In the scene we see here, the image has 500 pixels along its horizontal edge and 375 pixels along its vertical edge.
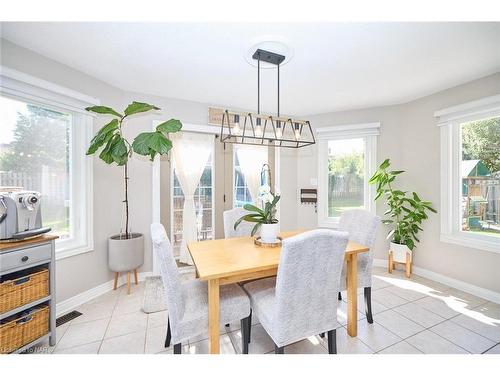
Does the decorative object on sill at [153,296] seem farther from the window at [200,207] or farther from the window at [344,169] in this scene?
the window at [344,169]

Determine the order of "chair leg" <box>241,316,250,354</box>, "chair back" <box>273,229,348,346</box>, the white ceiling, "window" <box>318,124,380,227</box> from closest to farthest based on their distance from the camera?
"chair back" <box>273,229,348,346</box>
"chair leg" <box>241,316,250,354</box>
the white ceiling
"window" <box>318,124,380,227</box>

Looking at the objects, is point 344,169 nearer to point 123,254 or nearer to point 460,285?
point 460,285

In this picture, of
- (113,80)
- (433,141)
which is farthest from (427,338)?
(113,80)

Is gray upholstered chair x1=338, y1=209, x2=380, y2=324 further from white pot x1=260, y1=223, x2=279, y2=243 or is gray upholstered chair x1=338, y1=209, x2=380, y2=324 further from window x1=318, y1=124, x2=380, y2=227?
window x1=318, y1=124, x2=380, y2=227

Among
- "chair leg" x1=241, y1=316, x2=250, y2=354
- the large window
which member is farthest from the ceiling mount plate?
"chair leg" x1=241, y1=316, x2=250, y2=354

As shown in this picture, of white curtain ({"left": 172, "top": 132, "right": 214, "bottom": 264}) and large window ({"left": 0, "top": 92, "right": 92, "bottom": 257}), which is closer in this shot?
large window ({"left": 0, "top": 92, "right": 92, "bottom": 257})

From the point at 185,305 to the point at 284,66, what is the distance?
7.50ft

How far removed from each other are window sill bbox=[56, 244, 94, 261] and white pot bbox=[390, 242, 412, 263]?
3.88 metres

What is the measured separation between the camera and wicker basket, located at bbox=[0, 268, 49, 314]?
1.46m

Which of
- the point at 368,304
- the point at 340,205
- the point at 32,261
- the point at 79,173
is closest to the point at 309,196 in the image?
the point at 340,205

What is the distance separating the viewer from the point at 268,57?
1996 mm

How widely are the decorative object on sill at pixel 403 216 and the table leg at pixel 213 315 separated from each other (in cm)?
265
